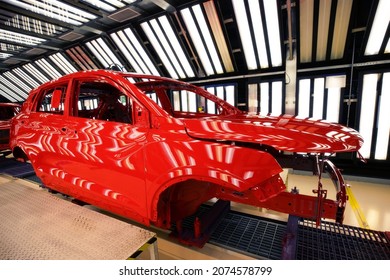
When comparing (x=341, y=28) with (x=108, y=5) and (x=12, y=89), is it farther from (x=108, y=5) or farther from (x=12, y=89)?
(x=12, y=89)

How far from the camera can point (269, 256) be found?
1.72 metres

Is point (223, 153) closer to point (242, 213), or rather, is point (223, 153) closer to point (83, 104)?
point (242, 213)

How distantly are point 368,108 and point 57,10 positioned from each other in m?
7.12

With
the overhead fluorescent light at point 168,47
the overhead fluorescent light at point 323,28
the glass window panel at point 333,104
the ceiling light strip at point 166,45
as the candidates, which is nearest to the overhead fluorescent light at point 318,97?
the glass window panel at point 333,104

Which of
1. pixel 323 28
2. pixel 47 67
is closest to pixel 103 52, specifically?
pixel 47 67

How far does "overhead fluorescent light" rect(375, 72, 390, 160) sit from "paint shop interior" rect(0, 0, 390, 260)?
0.02 meters

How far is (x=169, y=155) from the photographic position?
1523 mm

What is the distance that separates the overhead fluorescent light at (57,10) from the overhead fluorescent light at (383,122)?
668cm

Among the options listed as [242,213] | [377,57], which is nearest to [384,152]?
[377,57]

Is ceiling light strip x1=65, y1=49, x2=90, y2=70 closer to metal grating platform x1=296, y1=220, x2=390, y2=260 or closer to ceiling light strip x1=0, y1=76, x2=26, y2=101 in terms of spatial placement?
ceiling light strip x1=0, y1=76, x2=26, y2=101

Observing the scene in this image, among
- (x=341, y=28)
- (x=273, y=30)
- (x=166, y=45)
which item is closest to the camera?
(x=341, y=28)

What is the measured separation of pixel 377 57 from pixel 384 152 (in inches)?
77.0

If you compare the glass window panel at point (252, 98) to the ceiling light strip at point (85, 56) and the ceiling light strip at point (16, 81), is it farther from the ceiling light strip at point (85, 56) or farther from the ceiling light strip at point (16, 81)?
the ceiling light strip at point (16, 81)

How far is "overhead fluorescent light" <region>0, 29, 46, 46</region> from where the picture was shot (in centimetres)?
548
